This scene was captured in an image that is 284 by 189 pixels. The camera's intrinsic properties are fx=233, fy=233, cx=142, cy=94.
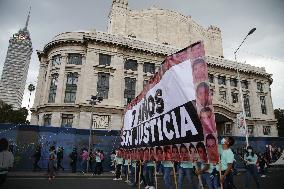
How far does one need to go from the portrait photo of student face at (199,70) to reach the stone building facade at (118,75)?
2528 centimetres

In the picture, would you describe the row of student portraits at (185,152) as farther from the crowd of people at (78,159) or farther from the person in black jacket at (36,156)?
the person in black jacket at (36,156)

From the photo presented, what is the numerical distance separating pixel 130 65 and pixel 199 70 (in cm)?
3015

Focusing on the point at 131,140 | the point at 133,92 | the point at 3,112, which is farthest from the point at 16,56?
the point at 131,140

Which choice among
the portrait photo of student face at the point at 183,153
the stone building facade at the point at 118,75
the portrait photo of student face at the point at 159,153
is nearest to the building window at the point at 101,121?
the stone building facade at the point at 118,75

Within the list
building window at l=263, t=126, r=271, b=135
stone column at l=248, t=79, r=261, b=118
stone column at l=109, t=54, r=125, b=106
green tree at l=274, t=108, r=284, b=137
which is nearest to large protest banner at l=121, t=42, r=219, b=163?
stone column at l=109, t=54, r=125, b=106

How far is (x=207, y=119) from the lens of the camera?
144 inches

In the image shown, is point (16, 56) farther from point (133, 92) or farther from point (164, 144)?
point (164, 144)

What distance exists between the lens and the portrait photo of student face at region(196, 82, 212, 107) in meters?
3.67

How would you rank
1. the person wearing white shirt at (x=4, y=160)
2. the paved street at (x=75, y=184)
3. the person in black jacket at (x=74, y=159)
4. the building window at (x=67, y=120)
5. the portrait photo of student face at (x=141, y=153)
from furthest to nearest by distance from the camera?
the building window at (x=67, y=120) → the person in black jacket at (x=74, y=159) → the paved street at (x=75, y=184) → the portrait photo of student face at (x=141, y=153) → the person wearing white shirt at (x=4, y=160)

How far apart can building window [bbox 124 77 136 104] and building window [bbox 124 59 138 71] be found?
5.35ft

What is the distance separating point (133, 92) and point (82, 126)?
28.7ft

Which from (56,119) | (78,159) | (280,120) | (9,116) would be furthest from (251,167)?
(280,120)

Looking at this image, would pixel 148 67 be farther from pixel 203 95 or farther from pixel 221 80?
pixel 203 95

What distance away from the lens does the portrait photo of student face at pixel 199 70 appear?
3819 millimetres
